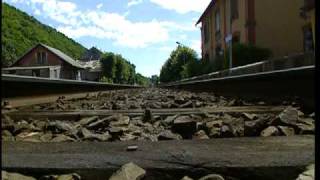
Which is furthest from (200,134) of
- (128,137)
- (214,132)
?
(128,137)

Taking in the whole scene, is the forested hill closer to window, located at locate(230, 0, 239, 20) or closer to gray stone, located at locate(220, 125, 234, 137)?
window, located at locate(230, 0, 239, 20)

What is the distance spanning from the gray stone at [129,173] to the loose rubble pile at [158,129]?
1.40 meters

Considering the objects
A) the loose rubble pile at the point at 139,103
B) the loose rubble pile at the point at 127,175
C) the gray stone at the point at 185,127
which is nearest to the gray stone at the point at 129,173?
the loose rubble pile at the point at 127,175

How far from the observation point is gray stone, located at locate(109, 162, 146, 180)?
6.16 feet

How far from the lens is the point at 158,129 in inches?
166

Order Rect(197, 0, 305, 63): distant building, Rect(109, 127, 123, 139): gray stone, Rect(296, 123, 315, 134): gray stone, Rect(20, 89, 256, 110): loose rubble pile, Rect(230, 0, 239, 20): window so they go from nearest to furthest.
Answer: Rect(296, 123, 315, 134): gray stone, Rect(109, 127, 123, 139): gray stone, Rect(20, 89, 256, 110): loose rubble pile, Rect(197, 0, 305, 63): distant building, Rect(230, 0, 239, 20): window

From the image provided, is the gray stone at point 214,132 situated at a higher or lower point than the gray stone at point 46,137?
higher

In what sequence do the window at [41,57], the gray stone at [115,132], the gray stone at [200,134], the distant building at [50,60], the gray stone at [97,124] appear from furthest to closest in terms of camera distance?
the window at [41,57]
the distant building at [50,60]
the gray stone at [97,124]
the gray stone at [115,132]
the gray stone at [200,134]

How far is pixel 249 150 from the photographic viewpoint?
239 centimetres

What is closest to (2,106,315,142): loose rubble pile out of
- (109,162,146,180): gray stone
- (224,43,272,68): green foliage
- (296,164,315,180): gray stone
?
(296,164,315,180): gray stone

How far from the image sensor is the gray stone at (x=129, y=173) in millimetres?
1878

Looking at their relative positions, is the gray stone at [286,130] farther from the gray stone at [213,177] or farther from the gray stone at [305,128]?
the gray stone at [213,177]

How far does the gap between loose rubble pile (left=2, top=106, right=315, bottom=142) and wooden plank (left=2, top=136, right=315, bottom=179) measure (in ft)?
1.83

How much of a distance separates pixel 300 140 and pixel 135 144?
90 cm
